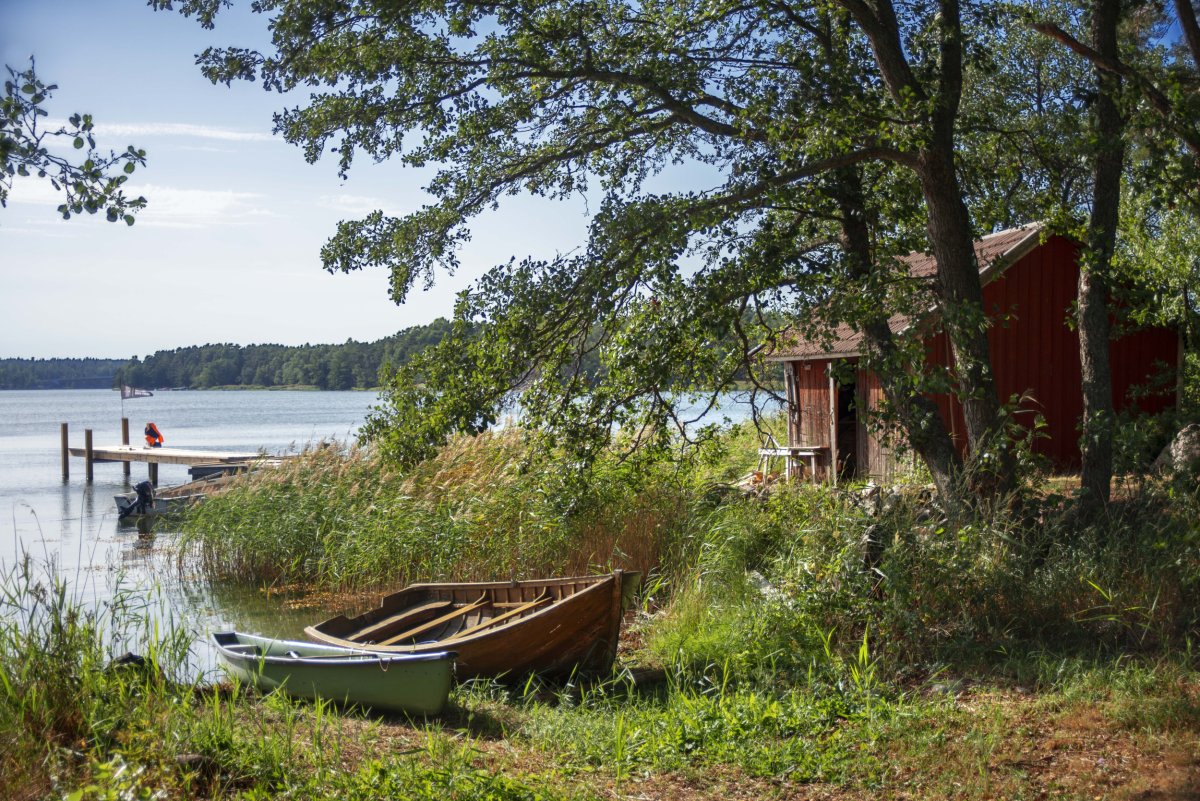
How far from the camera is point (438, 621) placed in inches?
381

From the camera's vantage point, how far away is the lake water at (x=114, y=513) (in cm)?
1277

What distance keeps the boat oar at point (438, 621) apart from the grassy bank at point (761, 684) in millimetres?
976

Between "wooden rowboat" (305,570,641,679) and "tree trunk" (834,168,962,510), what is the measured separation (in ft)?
9.72

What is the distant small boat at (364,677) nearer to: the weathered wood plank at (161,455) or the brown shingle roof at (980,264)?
the brown shingle roof at (980,264)

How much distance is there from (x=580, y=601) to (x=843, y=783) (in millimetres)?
3348

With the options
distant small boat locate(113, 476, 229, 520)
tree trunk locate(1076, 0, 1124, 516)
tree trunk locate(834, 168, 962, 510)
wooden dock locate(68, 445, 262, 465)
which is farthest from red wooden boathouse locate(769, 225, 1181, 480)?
wooden dock locate(68, 445, 262, 465)

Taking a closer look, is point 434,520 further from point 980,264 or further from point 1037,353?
point 1037,353

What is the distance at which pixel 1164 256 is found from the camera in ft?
72.1

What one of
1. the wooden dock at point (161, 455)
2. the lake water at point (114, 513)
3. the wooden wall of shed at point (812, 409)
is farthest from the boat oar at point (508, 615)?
the wooden dock at point (161, 455)

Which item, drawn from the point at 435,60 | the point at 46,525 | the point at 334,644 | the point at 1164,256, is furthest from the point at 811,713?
the point at 46,525

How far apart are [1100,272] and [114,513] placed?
2303 cm

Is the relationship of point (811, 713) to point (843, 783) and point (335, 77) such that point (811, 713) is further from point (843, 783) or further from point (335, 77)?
point (335, 77)

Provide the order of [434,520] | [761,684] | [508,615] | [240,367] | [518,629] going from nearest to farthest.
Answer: [761,684]
[518,629]
[508,615]
[434,520]
[240,367]

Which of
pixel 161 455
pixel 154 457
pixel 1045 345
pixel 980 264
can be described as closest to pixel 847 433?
pixel 1045 345
